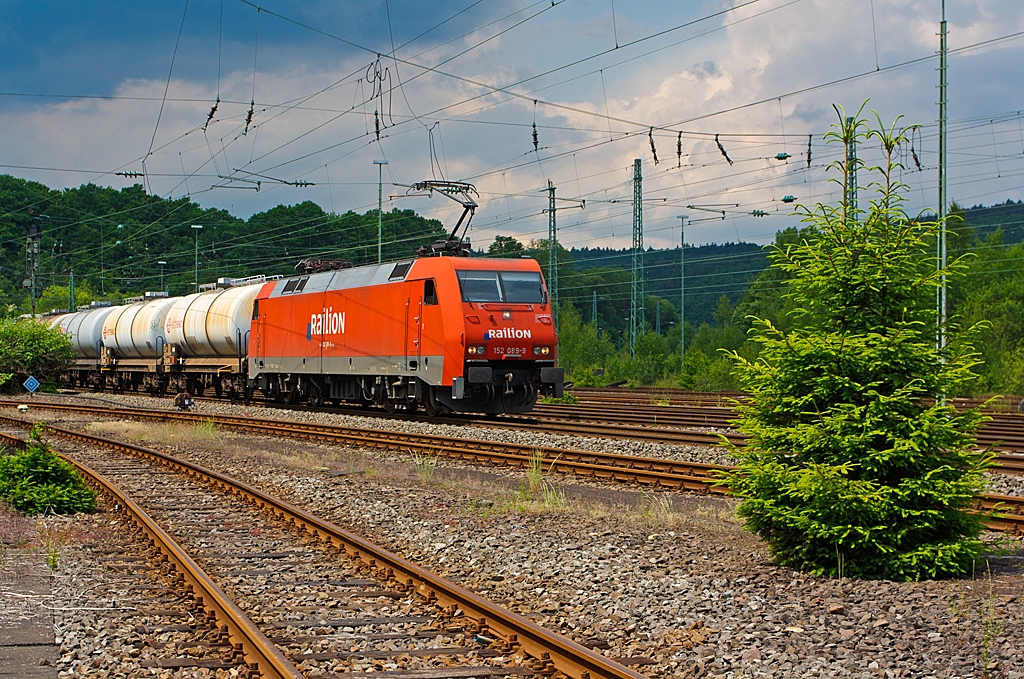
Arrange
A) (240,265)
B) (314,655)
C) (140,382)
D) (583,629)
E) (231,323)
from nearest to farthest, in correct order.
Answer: (314,655) → (583,629) → (231,323) → (140,382) → (240,265)

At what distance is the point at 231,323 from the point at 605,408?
1352cm

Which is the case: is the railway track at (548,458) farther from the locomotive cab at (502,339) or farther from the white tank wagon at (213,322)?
the white tank wagon at (213,322)

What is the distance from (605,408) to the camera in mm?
28172

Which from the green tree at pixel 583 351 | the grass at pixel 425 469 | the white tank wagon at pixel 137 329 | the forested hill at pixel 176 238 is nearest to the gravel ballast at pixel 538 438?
the grass at pixel 425 469

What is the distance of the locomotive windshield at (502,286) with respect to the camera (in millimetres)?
22500

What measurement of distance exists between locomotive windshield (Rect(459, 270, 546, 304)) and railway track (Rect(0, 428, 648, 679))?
10630mm

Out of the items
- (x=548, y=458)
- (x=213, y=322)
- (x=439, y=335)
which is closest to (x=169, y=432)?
(x=439, y=335)

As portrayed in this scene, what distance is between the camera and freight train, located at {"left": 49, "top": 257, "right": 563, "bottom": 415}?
22391 millimetres

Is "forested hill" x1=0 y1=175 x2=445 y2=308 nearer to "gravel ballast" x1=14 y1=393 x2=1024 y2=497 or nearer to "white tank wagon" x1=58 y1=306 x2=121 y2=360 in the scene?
"white tank wagon" x1=58 y1=306 x2=121 y2=360

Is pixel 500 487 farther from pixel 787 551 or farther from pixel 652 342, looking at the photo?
pixel 652 342

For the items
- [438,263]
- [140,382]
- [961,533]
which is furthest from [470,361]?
[140,382]

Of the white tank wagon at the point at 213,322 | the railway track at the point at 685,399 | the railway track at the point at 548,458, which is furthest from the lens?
the white tank wagon at the point at 213,322

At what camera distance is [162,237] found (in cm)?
7788

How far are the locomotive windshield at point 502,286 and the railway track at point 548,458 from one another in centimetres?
396
